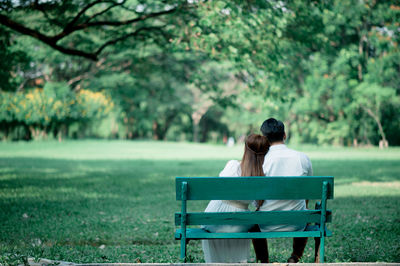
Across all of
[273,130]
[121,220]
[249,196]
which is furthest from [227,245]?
[121,220]

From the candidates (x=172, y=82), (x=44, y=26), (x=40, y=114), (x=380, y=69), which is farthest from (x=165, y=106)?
(x=44, y=26)

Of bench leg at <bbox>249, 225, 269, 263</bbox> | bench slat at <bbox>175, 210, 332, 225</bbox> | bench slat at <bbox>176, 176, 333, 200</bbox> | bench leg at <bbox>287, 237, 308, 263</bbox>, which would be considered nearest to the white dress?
bench leg at <bbox>249, 225, 269, 263</bbox>

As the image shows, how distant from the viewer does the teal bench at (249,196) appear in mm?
3762

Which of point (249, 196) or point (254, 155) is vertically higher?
point (254, 155)

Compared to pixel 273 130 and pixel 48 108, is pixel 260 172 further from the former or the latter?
pixel 48 108

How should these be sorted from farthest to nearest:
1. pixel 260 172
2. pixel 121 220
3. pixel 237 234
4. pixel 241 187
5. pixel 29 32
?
pixel 29 32, pixel 121 220, pixel 260 172, pixel 237 234, pixel 241 187

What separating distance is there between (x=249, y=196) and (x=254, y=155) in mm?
557

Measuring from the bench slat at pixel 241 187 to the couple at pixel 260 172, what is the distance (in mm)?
331

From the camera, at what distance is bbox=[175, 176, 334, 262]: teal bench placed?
3762 millimetres

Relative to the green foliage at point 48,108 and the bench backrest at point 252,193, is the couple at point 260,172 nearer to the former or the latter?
the bench backrest at point 252,193

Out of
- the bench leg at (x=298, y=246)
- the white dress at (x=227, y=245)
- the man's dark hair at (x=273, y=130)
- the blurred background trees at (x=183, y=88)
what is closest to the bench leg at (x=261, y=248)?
the white dress at (x=227, y=245)

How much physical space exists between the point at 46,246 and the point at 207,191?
2.99 m

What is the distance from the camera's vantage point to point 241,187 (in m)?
3.77

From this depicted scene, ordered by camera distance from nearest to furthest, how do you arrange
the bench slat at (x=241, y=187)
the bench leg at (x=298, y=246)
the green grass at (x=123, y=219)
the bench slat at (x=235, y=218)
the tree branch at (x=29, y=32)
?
the bench slat at (x=241, y=187) < the bench slat at (x=235, y=218) < the bench leg at (x=298, y=246) < the green grass at (x=123, y=219) < the tree branch at (x=29, y=32)
